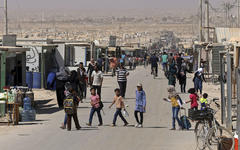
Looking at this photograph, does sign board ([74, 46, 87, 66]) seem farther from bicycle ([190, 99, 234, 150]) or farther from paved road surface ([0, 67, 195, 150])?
bicycle ([190, 99, 234, 150])

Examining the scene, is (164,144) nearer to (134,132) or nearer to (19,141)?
(134,132)

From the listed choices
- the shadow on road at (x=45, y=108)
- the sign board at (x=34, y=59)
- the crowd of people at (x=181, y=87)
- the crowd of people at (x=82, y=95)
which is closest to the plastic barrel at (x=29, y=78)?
the sign board at (x=34, y=59)

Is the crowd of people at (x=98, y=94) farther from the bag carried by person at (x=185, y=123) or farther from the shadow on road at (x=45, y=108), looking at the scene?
the shadow on road at (x=45, y=108)

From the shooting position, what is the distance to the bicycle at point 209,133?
11258mm

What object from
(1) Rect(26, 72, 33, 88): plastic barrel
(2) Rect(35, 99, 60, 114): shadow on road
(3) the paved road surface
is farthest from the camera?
(1) Rect(26, 72, 33, 88): plastic barrel

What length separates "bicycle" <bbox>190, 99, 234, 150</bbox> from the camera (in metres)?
11.3

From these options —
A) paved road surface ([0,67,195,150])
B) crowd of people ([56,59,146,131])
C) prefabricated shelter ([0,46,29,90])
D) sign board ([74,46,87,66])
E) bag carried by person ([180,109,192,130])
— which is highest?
sign board ([74,46,87,66])

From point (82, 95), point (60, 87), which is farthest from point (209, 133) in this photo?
point (82, 95)

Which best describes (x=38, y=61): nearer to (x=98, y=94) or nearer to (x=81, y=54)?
(x=98, y=94)

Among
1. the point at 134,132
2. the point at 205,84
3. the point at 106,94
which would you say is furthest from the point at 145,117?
the point at 205,84

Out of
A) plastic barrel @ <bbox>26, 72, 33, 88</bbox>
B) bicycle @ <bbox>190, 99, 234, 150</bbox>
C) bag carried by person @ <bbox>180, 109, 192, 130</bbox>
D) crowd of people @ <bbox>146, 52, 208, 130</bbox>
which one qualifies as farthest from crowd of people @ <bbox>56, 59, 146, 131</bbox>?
plastic barrel @ <bbox>26, 72, 33, 88</bbox>

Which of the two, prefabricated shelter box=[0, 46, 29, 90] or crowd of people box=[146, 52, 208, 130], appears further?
prefabricated shelter box=[0, 46, 29, 90]

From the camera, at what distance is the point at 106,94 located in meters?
25.7

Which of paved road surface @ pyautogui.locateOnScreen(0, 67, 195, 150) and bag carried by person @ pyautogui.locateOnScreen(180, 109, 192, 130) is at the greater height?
bag carried by person @ pyautogui.locateOnScreen(180, 109, 192, 130)
